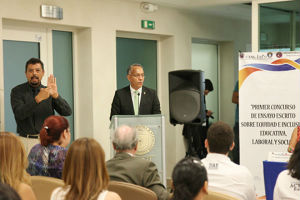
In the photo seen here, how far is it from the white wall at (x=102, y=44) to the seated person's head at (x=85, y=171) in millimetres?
2823

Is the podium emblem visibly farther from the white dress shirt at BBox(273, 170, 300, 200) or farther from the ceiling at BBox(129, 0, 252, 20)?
the ceiling at BBox(129, 0, 252, 20)

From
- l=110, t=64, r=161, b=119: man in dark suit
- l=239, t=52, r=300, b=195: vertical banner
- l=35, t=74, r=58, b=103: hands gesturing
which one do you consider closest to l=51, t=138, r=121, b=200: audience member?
l=35, t=74, r=58, b=103: hands gesturing

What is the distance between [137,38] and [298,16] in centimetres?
222

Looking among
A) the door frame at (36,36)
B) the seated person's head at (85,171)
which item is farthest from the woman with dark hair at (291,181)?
the door frame at (36,36)

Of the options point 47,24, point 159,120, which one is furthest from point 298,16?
point 47,24

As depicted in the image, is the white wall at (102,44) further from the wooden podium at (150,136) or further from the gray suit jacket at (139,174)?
the gray suit jacket at (139,174)

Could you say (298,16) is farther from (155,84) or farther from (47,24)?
(47,24)

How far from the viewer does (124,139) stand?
2.80m

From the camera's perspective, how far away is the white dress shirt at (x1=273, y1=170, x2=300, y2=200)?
248 centimetres

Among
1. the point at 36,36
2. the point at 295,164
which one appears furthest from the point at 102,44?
the point at 295,164

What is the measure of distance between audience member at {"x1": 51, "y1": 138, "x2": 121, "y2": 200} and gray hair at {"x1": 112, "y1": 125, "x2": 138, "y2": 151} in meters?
0.59

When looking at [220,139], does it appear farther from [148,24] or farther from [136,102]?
[148,24]

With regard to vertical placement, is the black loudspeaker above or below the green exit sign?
below

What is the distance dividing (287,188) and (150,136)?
6.01 feet
